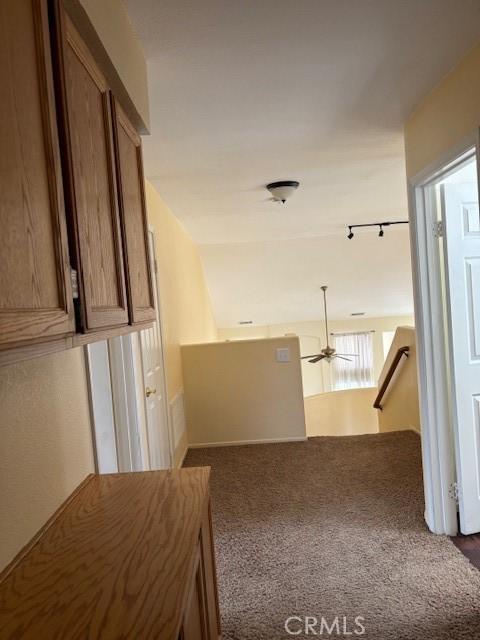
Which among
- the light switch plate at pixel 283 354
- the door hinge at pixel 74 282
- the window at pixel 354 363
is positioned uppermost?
the door hinge at pixel 74 282

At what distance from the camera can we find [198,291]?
661cm

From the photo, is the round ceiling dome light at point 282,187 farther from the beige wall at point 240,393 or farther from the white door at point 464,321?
the beige wall at point 240,393

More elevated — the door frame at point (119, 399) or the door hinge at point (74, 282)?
the door hinge at point (74, 282)

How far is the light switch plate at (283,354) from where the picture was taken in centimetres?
477

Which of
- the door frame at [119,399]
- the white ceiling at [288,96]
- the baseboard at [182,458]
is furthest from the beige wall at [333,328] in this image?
the door frame at [119,399]

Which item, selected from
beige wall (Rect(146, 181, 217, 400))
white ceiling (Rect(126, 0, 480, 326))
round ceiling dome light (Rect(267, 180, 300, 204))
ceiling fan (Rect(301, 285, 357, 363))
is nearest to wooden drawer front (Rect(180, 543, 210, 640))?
white ceiling (Rect(126, 0, 480, 326))

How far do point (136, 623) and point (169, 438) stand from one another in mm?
2897

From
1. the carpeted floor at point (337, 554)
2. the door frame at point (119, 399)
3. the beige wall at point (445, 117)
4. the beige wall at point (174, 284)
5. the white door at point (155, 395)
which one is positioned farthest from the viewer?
the beige wall at point (174, 284)

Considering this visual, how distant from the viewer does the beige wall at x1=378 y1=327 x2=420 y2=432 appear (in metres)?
4.72

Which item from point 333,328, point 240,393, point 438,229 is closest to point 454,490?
point 438,229

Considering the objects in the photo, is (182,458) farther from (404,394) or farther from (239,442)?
(404,394)

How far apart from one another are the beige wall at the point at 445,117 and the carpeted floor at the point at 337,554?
2.07 meters

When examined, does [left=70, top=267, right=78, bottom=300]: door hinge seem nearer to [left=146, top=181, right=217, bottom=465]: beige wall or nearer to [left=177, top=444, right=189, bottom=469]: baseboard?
[left=146, top=181, right=217, bottom=465]: beige wall

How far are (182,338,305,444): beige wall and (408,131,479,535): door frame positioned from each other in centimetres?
201
